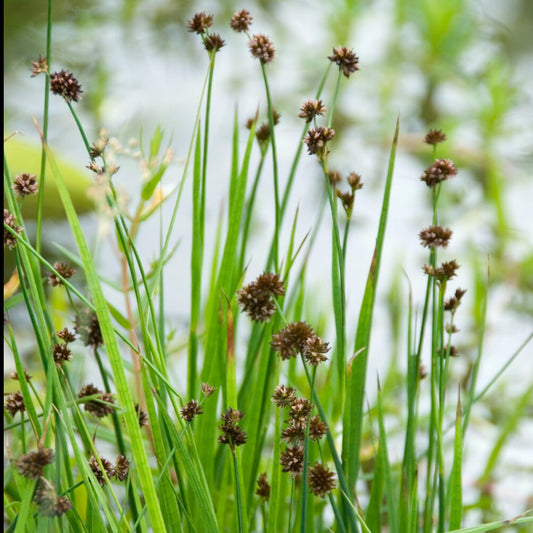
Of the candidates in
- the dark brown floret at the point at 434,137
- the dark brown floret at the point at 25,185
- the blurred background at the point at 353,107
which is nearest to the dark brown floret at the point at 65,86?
the dark brown floret at the point at 25,185

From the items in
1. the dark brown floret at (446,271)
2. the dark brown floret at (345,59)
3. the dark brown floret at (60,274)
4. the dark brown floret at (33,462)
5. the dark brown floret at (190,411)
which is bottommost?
the dark brown floret at (33,462)

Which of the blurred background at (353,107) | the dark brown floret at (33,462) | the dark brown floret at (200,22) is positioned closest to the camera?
the dark brown floret at (33,462)

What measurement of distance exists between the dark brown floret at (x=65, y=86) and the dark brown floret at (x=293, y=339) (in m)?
0.11

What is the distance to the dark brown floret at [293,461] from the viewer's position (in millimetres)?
244

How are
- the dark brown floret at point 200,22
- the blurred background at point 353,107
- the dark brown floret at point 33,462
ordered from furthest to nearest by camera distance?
the blurred background at point 353,107 → the dark brown floret at point 200,22 → the dark brown floret at point 33,462

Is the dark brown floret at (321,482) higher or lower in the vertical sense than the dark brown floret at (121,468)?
lower

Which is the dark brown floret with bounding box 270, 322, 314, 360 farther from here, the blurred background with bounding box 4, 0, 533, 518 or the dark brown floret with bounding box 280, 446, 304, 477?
the blurred background with bounding box 4, 0, 533, 518

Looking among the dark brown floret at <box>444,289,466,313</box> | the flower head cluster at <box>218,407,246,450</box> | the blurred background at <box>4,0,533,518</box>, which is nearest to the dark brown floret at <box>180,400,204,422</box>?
the flower head cluster at <box>218,407,246,450</box>

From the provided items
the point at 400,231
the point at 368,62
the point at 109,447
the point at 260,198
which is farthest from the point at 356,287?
the point at 368,62

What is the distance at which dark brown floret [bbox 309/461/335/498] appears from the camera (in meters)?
0.25

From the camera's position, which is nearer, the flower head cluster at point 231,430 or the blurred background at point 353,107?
the flower head cluster at point 231,430

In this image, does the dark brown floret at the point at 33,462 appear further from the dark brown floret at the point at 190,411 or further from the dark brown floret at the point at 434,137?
the dark brown floret at the point at 434,137

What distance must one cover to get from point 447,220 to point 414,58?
15.4 inches

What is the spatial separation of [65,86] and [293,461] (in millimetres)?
149
